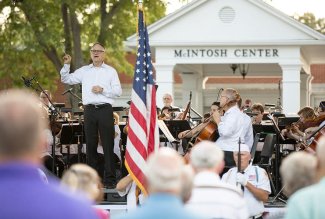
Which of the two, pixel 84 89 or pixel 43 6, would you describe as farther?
pixel 43 6

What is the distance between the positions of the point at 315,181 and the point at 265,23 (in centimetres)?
2450

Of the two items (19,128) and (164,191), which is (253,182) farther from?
Result: (19,128)

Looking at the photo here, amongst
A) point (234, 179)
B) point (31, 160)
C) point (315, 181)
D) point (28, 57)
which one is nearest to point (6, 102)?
point (31, 160)

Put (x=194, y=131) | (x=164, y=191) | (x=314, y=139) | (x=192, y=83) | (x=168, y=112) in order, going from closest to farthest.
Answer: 1. (x=164, y=191)
2. (x=314, y=139)
3. (x=194, y=131)
4. (x=168, y=112)
5. (x=192, y=83)

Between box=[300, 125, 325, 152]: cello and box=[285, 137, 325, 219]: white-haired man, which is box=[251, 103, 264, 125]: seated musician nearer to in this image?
box=[300, 125, 325, 152]: cello

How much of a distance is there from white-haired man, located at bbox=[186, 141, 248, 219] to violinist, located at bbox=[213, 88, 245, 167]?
6.55 metres

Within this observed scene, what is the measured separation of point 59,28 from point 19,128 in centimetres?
3636

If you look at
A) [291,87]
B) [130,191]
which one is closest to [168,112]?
[130,191]

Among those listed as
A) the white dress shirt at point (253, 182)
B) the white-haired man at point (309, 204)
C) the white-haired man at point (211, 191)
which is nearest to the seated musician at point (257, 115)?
the white dress shirt at point (253, 182)

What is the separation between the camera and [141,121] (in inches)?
540

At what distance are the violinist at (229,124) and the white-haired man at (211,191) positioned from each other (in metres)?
6.55

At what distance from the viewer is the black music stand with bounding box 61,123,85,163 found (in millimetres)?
15930

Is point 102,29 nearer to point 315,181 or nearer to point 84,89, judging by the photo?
point 84,89

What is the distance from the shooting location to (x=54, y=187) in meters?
4.52
